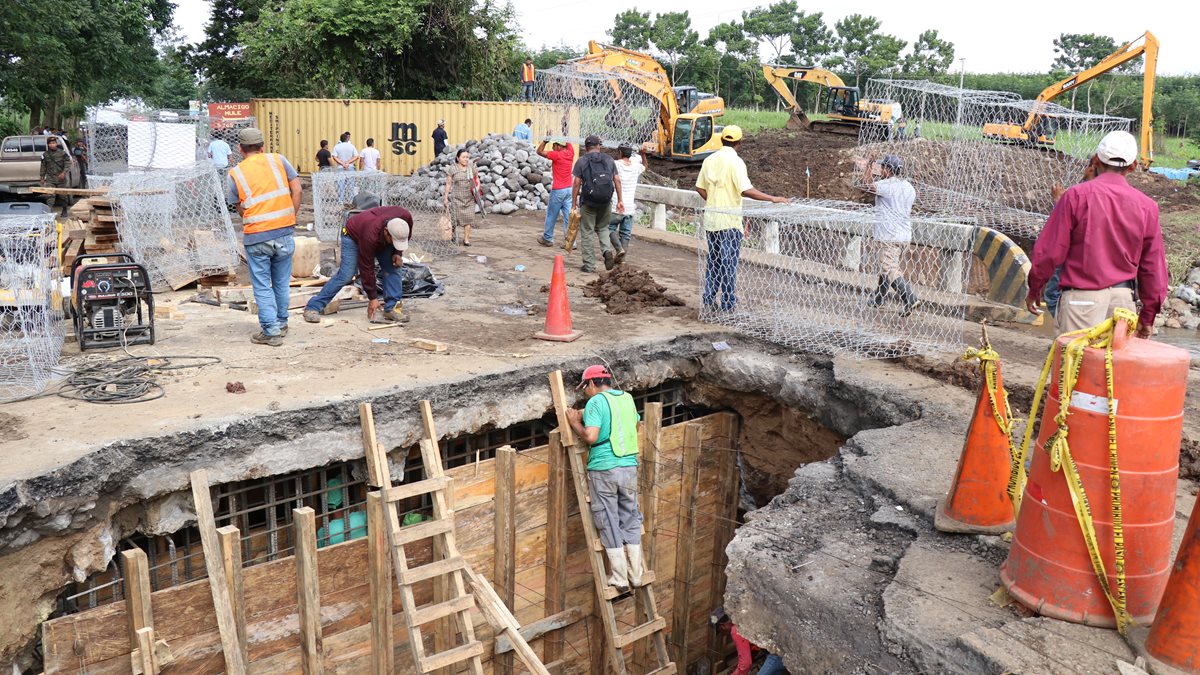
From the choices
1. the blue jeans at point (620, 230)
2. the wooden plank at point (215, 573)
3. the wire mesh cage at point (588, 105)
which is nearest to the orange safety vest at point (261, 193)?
the wooden plank at point (215, 573)

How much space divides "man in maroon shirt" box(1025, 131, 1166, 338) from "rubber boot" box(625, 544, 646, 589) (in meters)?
3.56

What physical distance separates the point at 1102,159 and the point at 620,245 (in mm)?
6961

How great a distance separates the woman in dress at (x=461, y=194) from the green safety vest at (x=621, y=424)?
672 cm

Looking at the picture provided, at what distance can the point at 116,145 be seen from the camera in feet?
62.1

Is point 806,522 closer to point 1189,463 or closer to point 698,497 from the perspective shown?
point 1189,463

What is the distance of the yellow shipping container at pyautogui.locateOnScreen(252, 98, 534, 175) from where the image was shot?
22906mm

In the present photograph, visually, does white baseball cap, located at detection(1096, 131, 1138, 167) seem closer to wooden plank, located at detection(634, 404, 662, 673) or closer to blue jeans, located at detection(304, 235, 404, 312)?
wooden plank, located at detection(634, 404, 662, 673)

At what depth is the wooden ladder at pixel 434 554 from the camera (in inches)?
230

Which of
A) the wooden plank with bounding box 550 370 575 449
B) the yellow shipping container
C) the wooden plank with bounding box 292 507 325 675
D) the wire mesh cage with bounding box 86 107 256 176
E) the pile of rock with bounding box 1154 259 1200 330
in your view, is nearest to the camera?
the wooden plank with bounding box 292 507 325 675

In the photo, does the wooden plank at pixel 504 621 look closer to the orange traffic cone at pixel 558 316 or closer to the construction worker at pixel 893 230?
the orange traffic cone at pixel 558 316

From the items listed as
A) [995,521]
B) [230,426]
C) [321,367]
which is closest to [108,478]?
[230,426]

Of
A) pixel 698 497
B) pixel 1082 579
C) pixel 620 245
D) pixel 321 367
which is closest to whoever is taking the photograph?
pixel 1082 579

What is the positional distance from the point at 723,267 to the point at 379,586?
4242mm

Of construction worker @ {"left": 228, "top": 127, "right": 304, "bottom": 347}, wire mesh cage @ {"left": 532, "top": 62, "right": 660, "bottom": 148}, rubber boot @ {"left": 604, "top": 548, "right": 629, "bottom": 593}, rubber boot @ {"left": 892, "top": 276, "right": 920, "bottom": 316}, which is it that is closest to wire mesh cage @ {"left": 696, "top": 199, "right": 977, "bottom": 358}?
rubber boot @ {"left": 892, "top": 276, "right": 920, "bottom": 316}
